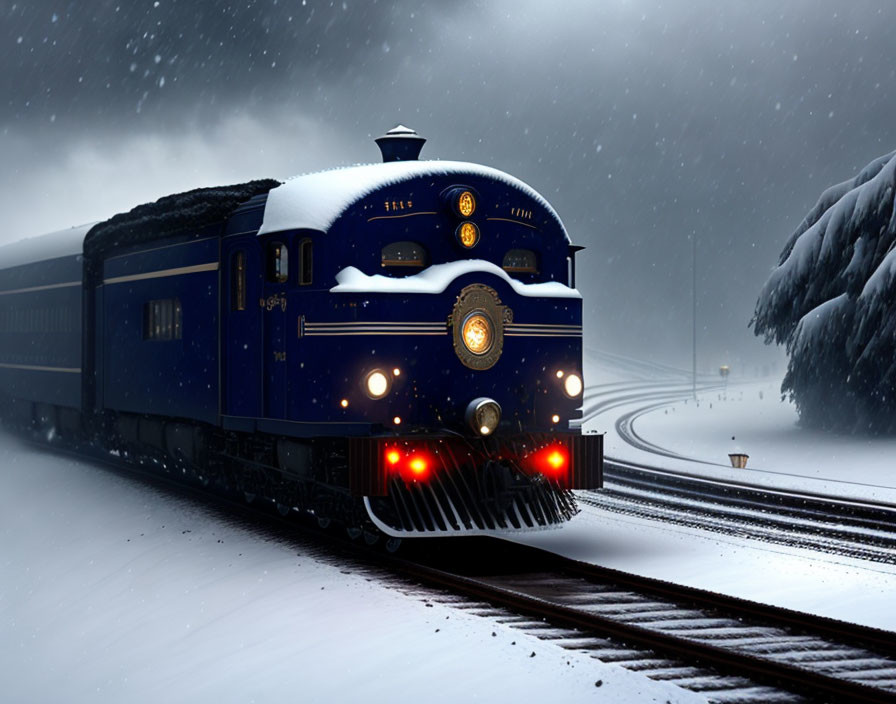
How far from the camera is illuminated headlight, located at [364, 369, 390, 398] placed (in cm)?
1134

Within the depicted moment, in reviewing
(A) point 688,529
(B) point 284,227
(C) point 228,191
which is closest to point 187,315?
(C) point 228,191

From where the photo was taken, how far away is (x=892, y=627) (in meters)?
8.87

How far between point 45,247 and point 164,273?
7.82m

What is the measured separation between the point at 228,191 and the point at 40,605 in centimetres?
514

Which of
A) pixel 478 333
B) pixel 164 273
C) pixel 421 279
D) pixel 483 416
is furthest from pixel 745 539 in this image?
pixel 164 273

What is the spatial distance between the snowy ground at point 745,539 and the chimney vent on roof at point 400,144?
450 cm

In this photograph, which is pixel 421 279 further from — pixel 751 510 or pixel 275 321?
pixel 751 510

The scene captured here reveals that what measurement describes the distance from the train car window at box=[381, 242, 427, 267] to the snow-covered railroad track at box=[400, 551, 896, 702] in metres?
3.05

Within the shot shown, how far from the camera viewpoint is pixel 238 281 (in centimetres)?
1309

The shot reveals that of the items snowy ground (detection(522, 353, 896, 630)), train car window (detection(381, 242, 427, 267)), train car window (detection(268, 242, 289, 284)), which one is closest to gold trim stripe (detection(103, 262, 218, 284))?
train car window (detection(268, 242, 289, 284))

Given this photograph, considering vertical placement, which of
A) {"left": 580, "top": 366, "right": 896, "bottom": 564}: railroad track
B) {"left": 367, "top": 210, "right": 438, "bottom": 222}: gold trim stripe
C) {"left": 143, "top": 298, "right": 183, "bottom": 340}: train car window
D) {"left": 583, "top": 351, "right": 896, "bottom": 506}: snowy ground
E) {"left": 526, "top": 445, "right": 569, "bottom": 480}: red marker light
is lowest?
{"left": 583, "top": 351, "right": 896, "bottom": 506}: snowy ground

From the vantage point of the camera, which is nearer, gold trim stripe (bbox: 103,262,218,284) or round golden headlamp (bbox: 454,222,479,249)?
round golden headlamp (bbox: 454,222,479,249)

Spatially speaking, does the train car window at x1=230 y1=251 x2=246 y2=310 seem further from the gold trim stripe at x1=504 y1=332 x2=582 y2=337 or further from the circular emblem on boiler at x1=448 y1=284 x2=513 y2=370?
the gold trim stripe at x1=504 y1=332 x2=582 y2=337

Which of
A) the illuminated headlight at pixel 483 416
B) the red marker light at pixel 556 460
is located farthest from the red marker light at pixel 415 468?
the red marker light at pixel 556 460
